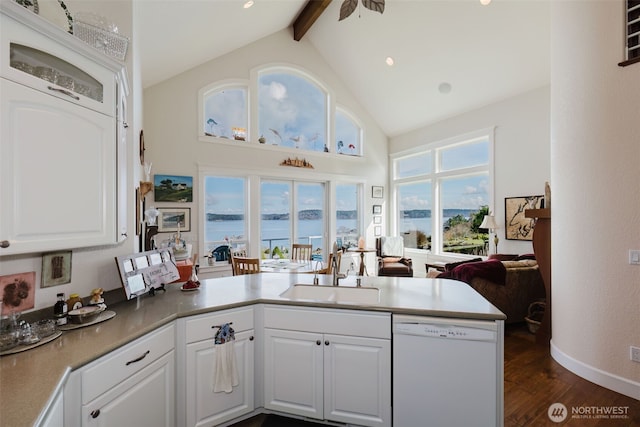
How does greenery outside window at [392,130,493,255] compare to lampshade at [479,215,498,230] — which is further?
greenery outside window at [392,130,493,255]

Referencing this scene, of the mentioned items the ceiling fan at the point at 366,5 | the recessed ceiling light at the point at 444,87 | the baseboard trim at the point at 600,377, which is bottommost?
the baseboard trim at the point at 600,377

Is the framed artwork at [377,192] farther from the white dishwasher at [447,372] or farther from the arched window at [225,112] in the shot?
the white dishwasher at [447,372]

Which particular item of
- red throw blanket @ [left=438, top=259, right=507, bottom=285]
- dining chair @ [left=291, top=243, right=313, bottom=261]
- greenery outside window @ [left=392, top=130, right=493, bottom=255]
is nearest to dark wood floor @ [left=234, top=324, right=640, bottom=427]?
red throw blanket @ [left=438, top=259, right=507, bottom=285]

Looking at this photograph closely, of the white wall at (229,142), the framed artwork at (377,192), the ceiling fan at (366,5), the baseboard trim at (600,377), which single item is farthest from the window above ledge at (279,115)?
the baseboard trim at (600,377)

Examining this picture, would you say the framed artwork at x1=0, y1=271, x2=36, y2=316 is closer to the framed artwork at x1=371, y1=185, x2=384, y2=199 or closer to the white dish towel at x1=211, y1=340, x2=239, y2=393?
the white dish towel at x1=211, y1=340, x2=239, y2=393

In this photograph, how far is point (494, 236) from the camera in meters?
5.13

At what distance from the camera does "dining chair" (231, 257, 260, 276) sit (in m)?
3.76

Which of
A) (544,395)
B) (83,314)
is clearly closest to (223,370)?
(83,314)

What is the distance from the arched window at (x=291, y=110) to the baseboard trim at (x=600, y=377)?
518 centimetres

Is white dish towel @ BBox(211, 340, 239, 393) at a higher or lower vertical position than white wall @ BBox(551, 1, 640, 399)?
lower

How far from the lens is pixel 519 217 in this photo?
4770 mm

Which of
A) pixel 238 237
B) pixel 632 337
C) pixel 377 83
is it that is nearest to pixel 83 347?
pixel 632 337

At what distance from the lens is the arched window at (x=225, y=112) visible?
5.28 m

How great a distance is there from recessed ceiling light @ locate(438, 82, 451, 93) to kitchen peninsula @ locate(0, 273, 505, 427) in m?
4.33
